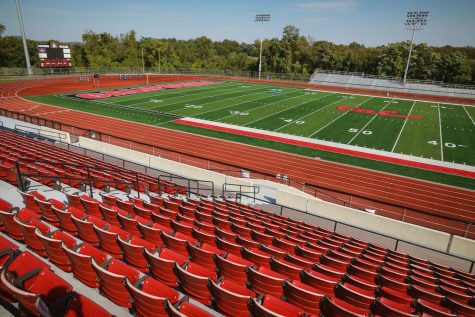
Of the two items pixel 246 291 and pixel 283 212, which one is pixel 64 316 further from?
pixel 283 212

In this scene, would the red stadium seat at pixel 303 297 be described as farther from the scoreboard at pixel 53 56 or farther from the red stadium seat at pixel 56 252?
the scoreboard at pixel 53 56

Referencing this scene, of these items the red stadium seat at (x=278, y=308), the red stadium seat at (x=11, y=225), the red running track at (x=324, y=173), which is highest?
the red stadium seat at (x=11, y=225)

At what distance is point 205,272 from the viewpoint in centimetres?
514

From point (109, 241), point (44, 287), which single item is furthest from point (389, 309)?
point (44, 287)

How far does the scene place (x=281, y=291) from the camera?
5.09 m

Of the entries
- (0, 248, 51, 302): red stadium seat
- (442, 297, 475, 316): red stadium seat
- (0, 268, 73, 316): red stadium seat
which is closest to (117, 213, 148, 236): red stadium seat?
(0, 248, 51, 302): red stadium seat

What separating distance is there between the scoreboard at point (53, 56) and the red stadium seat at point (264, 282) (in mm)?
65320

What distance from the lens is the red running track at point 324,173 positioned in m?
16.4

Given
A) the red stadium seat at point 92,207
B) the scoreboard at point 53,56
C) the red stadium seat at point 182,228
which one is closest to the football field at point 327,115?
the scoreboard at point 53,56

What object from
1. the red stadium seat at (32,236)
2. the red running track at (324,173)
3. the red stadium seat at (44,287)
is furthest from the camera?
the red running track at (324,173)

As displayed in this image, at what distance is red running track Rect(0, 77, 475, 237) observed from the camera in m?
16.4

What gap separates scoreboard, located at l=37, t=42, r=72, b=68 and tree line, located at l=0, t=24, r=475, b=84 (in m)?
23.8

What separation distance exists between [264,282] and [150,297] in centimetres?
199

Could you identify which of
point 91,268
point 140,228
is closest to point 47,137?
point 140,228
